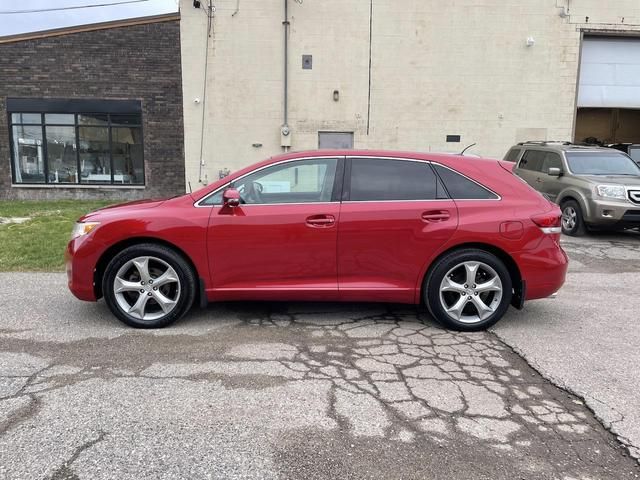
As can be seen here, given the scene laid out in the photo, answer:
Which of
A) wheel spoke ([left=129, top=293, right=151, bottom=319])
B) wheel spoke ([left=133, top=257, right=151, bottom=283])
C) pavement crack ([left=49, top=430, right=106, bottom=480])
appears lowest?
pavement crack ([left=49, top=430, right=106, bottom=480])

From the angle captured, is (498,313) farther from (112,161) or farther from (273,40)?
(112,161)

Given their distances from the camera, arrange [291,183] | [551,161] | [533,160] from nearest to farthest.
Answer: [291,183] < [551,161] < [533,160]

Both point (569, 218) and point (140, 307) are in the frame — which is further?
point (569, 218)

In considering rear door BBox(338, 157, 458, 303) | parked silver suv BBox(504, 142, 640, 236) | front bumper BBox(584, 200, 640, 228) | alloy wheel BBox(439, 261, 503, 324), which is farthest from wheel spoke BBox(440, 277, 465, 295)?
front bumper BBox(584, 200, 640, 228)

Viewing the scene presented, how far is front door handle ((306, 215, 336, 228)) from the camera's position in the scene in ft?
15.2

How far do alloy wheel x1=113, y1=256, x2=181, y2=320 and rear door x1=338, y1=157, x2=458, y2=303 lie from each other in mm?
1563

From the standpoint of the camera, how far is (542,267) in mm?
4723

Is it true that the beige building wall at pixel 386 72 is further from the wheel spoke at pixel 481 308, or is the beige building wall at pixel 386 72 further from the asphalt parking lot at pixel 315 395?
the wheel spoke at pixel 481 308

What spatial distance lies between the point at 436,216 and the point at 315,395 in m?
2.06

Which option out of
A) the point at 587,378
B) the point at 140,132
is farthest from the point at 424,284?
the point at 140,132

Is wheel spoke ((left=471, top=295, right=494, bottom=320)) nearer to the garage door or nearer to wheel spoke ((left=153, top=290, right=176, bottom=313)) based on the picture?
wheel spoke ((left=153, top=290, right=176, bottom=313))

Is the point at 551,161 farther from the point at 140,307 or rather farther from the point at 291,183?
the point at 140,307

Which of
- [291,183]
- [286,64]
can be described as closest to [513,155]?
[286,64]

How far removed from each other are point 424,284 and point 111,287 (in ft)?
9.42
